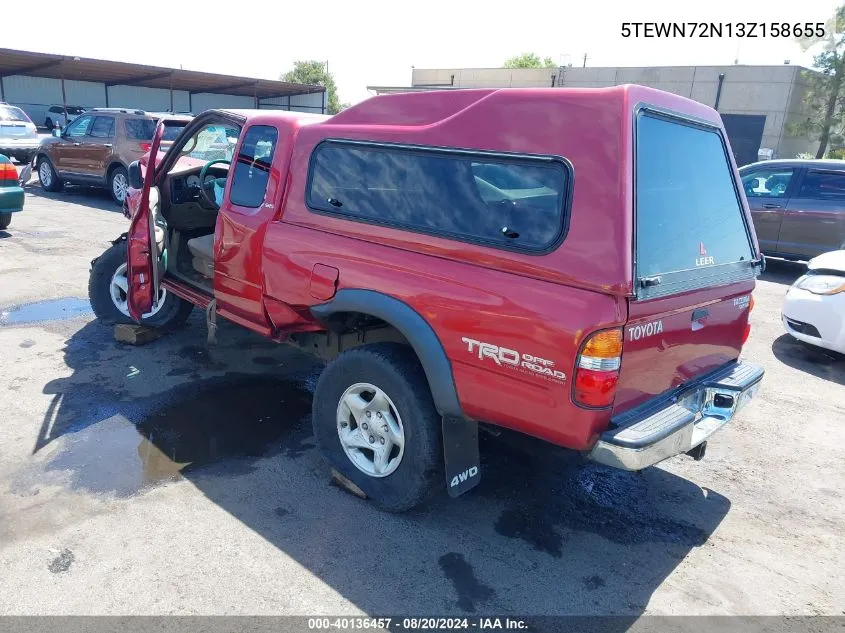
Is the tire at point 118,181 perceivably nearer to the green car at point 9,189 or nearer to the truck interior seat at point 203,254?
the green car at point 9,189

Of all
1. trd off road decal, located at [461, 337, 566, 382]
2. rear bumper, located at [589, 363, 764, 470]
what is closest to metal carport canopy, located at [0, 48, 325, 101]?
trd off road decal, located at [461, 337, 566, 382]

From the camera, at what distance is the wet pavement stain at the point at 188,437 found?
3.55 metres

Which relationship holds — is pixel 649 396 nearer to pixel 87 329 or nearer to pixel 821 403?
pixel 821 403

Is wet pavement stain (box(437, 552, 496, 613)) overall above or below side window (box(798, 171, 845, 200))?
below

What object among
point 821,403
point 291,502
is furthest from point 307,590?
point 821,403

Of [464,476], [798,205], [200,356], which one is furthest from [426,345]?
[798,205]

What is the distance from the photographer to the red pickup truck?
2578mm

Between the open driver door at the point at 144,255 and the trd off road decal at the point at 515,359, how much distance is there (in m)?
3.08

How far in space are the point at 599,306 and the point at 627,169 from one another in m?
0.58

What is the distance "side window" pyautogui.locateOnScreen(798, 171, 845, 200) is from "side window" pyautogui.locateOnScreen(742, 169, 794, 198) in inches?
10.2

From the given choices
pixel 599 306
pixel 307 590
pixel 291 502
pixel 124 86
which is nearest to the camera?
pixel 599 306

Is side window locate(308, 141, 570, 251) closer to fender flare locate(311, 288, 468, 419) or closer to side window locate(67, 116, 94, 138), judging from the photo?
fender flare locate(311, 288, 468, 419)

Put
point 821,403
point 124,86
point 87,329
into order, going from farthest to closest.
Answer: point 124,86
point 87,329
point 821,403

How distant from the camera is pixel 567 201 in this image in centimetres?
264
